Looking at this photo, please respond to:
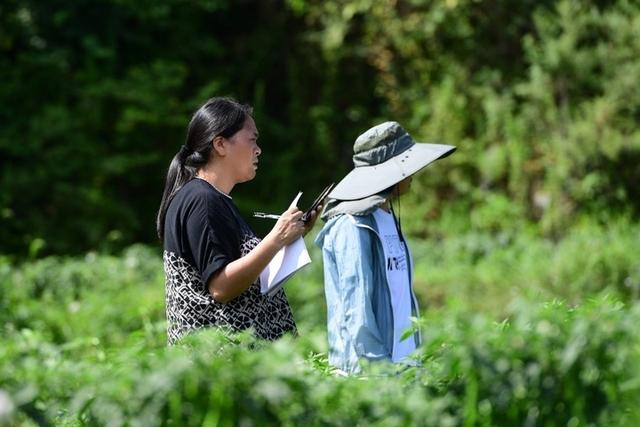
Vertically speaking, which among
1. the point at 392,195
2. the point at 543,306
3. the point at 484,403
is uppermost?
the point at 392,195

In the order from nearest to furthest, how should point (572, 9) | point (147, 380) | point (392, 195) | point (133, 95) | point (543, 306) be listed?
point (147, 380) < point (543, 306) < point (392, 195) < point (572, 9) < point (133, 95)

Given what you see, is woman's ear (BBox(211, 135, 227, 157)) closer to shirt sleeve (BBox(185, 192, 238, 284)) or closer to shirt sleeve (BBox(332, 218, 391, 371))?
shirt sleeve (BBox(185, 192, 238, 284))

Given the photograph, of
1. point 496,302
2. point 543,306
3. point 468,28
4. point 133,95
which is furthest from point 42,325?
point 468,28

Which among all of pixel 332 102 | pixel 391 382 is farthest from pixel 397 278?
pixel 332 102

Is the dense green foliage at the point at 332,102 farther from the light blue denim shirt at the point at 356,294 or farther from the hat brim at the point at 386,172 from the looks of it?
the light blue denim shirt at the point at 356,294

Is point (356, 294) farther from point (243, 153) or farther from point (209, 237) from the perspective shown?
point (243, 153)

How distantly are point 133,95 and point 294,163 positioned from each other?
102 inches

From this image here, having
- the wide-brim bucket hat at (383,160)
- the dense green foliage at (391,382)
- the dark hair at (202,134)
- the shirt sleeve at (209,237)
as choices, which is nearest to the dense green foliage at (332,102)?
the wide-brim bucket hat at (383,160)

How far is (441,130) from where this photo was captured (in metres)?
14.1

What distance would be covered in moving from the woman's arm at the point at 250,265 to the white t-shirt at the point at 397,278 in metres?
0.33

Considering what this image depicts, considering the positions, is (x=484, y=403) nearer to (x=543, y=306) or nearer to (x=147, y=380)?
(x=543, y=306)

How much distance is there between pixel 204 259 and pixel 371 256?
55cm

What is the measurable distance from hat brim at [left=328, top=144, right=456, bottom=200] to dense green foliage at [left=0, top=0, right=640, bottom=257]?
28.6 ft

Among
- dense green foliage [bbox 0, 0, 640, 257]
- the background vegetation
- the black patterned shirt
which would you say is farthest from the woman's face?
dense green foliage [bbox 0, 0, 640, 257]
